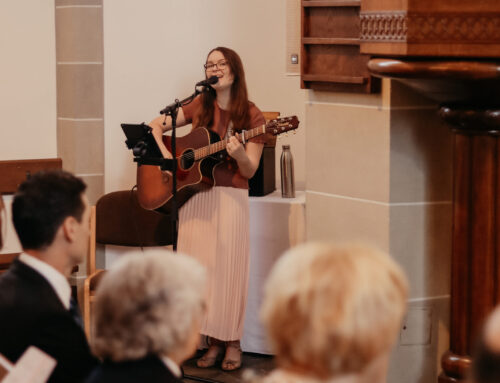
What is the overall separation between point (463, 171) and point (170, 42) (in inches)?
104

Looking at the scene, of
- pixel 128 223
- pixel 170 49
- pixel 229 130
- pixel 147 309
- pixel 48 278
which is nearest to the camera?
pixel 147 309

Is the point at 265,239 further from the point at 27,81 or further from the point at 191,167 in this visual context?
the point at 27,81

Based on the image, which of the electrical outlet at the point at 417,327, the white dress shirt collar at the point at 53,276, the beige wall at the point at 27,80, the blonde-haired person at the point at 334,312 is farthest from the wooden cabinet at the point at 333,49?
the blonde-haired person at the point at 334,312

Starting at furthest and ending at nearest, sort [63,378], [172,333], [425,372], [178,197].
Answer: [178,197]
[425,372]
[63,378]
[172,333]

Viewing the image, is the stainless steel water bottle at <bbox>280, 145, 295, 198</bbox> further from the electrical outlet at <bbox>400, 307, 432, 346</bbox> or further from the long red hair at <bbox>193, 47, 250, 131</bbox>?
the electrical outlet at <bbox>400, 307, 432, 346</bbox>

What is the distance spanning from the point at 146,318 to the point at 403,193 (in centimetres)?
242

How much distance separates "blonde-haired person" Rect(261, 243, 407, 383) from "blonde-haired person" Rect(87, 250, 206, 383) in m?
0.31

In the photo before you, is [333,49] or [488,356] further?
[333,49]

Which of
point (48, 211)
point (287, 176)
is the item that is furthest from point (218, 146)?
point (48, 211)

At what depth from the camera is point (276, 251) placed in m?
4.98

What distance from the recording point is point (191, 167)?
4711 millimetres

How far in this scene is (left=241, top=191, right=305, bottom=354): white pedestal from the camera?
16.1ft

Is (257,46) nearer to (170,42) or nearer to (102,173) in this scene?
(170,42)

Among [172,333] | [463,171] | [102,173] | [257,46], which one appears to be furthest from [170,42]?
[172,333]
